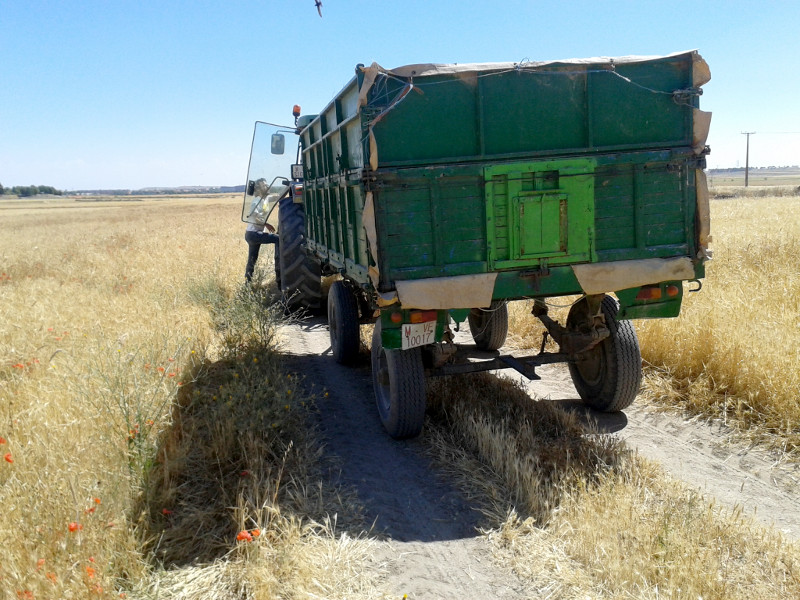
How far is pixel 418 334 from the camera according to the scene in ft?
14.4

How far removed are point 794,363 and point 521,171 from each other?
2.60 m

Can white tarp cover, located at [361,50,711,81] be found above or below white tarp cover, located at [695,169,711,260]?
above

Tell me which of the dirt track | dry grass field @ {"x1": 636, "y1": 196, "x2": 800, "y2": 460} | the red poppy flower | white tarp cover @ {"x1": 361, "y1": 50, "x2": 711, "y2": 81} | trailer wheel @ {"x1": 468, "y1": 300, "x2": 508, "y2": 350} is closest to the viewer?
the red poppy flower

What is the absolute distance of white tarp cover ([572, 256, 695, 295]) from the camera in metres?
4.30

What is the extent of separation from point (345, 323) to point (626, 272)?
3.15m

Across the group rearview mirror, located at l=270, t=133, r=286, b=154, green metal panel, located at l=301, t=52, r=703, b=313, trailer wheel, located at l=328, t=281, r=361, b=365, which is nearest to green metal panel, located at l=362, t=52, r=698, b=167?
green metal panel, located at l=301, t=52, r=703, b=313

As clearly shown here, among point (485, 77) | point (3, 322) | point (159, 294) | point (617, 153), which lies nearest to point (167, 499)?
point (485, 77)

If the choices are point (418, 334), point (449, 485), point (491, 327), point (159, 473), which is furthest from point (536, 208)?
point (491, 327)

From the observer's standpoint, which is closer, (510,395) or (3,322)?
(510,395)

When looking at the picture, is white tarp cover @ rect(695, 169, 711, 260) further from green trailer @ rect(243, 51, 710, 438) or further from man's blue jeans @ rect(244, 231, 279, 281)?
man's blue jeans @ rect(244, 231, 279, 281)

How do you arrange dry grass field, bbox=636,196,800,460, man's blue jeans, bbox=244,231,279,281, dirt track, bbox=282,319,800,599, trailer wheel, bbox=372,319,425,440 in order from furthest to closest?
man's blue jeans, bbox=244,231,279,281, dry grass field, bbox=636,196,800,460, trailer wheel, bbox=372,319,425,440, dirt track, bbox=282,319,800,599

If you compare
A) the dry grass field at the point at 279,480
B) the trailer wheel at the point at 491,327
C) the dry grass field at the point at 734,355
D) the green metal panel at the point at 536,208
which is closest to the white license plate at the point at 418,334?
the green metal panel at the point at 536,208

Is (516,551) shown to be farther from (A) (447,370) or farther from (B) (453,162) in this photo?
(B) (453,162)

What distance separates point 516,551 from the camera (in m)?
3.35
